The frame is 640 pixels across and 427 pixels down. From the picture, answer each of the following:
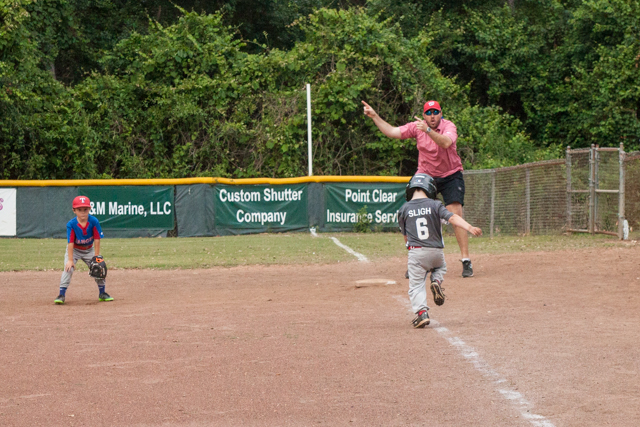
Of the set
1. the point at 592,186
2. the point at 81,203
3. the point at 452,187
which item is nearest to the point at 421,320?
the point at 452,187

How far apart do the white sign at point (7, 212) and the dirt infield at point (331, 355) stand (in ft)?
39.9

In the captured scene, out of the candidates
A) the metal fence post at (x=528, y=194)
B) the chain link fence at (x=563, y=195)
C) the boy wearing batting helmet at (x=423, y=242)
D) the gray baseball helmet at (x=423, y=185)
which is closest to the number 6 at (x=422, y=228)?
the boy wearing batting helmet at (x=423, y=242)

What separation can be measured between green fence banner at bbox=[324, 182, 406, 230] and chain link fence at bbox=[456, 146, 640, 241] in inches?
107

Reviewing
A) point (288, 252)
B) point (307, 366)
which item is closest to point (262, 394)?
point (307, 366)

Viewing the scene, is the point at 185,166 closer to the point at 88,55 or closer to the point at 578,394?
the point at 88,55

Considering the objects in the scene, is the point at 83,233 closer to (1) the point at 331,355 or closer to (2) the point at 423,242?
(2) the point at 423,242

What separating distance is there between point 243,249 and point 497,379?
1206 cm

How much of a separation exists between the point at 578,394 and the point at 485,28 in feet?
97.9

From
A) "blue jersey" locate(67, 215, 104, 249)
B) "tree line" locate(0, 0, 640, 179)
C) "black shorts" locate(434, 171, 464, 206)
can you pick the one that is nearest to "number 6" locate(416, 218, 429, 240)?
"black shorts" locate(434, 171, 464, 206)

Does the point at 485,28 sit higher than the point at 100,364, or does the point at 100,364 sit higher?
the point at 485,28

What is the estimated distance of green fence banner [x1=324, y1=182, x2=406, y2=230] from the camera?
22453mm

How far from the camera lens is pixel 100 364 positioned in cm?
593

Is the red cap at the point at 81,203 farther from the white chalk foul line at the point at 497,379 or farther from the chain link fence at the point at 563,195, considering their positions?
the chain link fence at the point at 563,195

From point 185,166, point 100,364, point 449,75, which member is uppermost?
point 449,75
